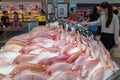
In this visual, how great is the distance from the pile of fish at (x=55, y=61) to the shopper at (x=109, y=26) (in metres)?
2.62

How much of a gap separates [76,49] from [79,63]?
9.7 inches

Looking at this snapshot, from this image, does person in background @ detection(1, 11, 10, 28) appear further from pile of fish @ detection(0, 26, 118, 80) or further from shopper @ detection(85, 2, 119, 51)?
pile of fish @ detection(0, 26, 118, 80)

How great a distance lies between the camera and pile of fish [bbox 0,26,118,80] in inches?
57.4

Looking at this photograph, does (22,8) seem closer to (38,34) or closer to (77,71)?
(38,34)

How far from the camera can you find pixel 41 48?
1.88 meters

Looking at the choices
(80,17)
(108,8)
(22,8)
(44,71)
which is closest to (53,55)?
(44,71)

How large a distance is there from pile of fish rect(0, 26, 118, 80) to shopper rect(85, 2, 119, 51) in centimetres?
262

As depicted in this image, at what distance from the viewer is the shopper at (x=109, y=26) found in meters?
4.64

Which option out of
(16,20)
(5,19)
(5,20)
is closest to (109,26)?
(16,20)

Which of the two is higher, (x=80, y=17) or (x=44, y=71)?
(x=44, y=71)

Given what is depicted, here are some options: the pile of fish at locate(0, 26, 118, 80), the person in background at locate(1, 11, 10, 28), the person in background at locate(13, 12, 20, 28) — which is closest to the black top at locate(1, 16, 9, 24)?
the person in background at locate(1, 11, 10, 28)

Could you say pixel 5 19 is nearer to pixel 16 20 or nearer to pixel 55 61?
pixel 16 20

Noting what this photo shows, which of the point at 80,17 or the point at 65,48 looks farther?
the point at 80,17

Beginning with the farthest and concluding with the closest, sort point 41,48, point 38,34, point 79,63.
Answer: point 38,34 → point 41,48 → point 79,63
